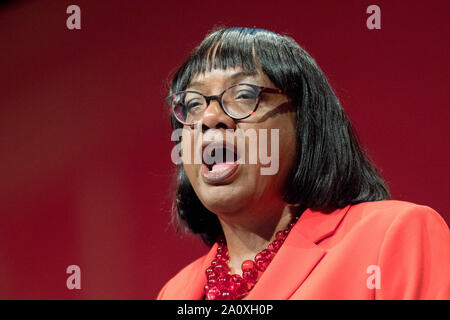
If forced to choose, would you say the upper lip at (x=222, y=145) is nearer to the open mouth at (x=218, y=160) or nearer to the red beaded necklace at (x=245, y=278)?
the open mouth at (x=218, y=160)

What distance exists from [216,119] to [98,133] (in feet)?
3.70

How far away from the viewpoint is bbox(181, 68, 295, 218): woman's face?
56.4 inches

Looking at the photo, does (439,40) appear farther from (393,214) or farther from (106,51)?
(106,51)

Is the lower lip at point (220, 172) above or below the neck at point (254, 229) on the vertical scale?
above

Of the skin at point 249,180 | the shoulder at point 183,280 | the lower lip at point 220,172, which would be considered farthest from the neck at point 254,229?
the shoulder at point 183,280

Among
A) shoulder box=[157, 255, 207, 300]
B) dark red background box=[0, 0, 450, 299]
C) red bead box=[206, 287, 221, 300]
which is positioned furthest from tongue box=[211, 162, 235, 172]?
dark red background box=[0, 0, 450, 299]

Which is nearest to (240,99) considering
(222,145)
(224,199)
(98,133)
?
(222,145)

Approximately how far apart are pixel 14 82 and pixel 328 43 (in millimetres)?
1352

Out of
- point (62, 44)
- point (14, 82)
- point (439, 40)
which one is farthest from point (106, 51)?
point (439, 40)

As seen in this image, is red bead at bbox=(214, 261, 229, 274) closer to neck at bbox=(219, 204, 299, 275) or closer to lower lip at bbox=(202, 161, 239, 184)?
neck at bbox=(219, 204, 299, 275)

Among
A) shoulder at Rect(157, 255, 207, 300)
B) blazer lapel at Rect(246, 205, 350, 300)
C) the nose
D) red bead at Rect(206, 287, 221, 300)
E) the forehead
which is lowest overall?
shoulder at Rect(157, 255, 207, 300)

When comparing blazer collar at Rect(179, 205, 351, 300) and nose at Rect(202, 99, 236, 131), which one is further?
nose at Rect(202, 99, 236, 131)

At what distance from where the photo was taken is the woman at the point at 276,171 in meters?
1.36

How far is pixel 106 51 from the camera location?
2.44 m
